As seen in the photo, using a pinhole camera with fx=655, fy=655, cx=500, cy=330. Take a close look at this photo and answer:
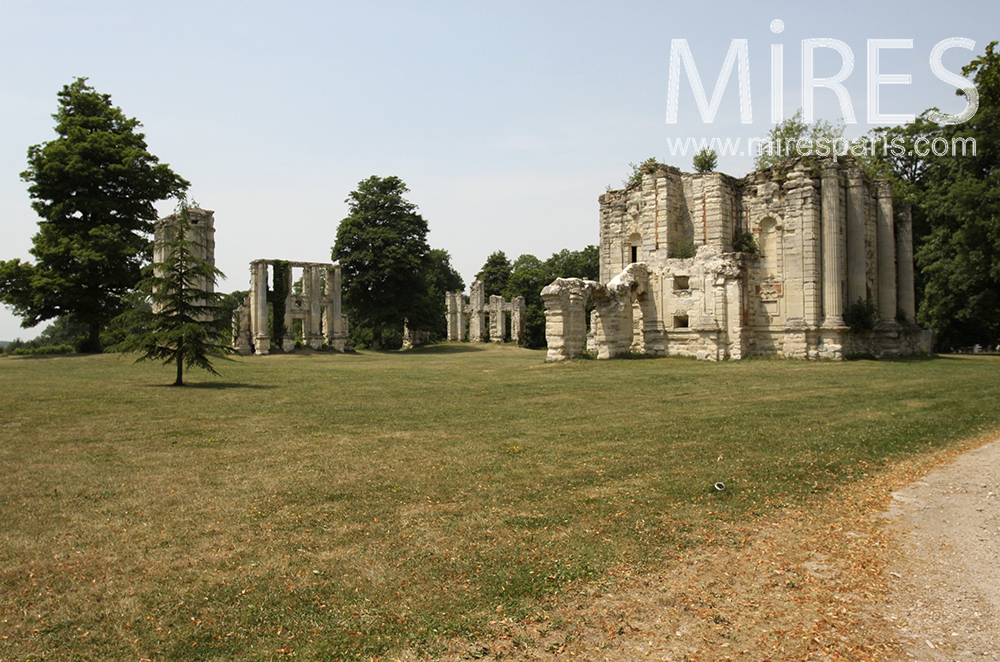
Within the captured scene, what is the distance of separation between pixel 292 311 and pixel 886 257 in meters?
33.8

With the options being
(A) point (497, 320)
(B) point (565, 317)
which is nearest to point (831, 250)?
(B) point (565, 317)

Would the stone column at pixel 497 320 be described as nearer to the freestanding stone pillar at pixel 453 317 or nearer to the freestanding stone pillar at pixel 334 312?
the freestanding stone pillar at pixel 453 317

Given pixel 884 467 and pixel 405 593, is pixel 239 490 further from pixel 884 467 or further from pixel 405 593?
pixel 884 467

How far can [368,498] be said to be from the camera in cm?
670

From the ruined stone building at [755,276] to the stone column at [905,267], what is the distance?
50 millimetres

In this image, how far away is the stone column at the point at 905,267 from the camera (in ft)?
97.7

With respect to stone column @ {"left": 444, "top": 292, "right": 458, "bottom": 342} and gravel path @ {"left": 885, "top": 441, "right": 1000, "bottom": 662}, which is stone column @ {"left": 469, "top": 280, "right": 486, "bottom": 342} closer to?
A: stone column @ {"left": 444, "top": 292, "right": 458, "bottom": 342}

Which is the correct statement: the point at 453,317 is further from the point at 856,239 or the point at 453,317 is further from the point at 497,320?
the point at 856,239

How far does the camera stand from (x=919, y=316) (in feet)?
111

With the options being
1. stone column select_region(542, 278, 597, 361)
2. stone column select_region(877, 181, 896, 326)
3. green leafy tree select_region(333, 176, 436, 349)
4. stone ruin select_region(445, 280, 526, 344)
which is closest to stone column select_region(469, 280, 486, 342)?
stone ruin select_region(445, 280, 526, 344)

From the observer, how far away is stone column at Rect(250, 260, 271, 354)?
131 feet

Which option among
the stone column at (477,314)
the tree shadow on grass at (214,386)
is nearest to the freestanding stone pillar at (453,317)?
the stone column at (477,314)

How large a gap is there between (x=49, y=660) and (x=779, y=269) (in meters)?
27.7

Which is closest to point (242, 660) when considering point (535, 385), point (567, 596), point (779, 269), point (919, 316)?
point (567, 596)
